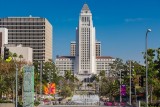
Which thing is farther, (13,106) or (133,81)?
(133,81)

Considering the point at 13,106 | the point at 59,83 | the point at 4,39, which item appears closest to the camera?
the point at 13,106

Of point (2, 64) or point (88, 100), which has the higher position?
point (2, 64)

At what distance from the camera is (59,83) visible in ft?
562

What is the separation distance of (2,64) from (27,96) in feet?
111

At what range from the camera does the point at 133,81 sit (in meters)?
102

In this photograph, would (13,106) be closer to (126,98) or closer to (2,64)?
(2,64)

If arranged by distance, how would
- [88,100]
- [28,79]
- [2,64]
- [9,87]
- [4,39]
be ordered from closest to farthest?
[28,79] < [9,87] < [2,64] < [88,100] < [4,39]

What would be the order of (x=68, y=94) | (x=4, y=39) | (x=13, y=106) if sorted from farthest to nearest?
(x=4, y=39), (x=68, y=94), (x=13, y=106)

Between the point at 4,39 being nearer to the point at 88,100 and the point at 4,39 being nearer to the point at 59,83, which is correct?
the point at 59,83

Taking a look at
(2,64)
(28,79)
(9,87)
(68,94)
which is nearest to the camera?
(28,79)

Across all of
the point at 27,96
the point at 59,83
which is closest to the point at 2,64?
the point at 27,96

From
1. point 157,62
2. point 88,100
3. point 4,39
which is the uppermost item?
point 4,39

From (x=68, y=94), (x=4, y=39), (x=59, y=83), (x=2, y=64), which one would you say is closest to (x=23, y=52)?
(x=4, y=39)

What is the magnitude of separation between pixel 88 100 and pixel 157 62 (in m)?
43.4
